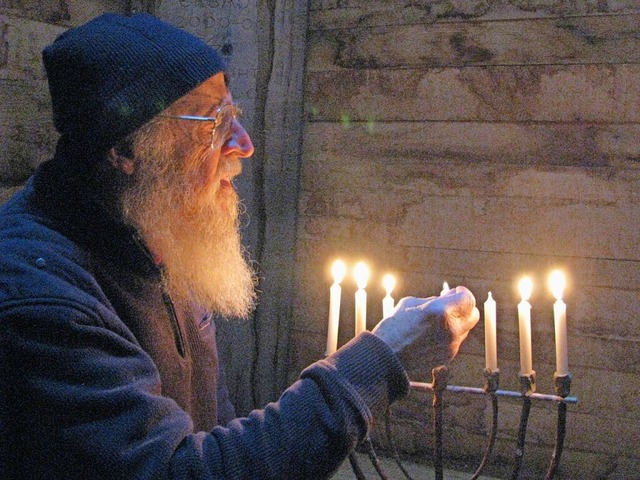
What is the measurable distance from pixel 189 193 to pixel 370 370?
0.57 metres

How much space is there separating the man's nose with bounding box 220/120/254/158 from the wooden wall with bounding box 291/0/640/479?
930 millimetres

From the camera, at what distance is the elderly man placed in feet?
3.32

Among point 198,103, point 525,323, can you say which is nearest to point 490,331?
point 525,323

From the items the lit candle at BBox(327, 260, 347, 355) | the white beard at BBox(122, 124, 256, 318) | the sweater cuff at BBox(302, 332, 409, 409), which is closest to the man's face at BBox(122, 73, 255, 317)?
the white beard at BBox(122, 124, 256, 318)

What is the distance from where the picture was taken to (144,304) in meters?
1.29

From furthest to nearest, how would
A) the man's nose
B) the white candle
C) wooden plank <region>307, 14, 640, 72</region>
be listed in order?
wooden plank <region>307, 14, 640, 72</region> → the white candle → the man's nose

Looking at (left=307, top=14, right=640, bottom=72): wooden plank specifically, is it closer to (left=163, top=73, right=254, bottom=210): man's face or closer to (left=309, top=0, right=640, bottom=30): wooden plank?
(left=309, top=0, right=640, bottom=30): wooden plank

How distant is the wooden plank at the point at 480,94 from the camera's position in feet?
6.91

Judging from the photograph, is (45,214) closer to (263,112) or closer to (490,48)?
(263,112)

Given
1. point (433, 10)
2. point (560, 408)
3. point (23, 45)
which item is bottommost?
point (560, 408)

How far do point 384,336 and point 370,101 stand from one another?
132 cm

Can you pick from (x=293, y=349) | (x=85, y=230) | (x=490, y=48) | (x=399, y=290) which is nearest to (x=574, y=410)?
(x=399, y=290)

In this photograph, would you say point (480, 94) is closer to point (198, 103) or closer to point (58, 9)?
point (198, 103)

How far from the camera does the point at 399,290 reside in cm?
237
